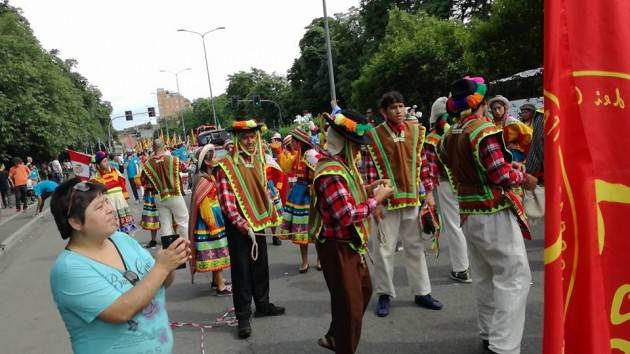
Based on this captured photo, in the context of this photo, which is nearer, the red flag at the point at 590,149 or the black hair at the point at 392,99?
the red flag at the point at 590,149

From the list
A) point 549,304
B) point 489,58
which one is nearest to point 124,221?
point 549,304

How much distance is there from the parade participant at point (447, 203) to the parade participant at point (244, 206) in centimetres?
181

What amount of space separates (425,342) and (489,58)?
16.2m

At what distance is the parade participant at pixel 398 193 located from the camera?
15.8ft

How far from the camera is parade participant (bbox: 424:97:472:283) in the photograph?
556 cm

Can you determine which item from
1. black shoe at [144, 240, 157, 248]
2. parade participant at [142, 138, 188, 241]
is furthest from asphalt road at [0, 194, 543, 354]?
black shoe at [144, 240, 157, 248]

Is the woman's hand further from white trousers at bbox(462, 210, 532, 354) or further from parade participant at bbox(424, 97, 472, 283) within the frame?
parade participant at bbox(424, 97, 472, 283)

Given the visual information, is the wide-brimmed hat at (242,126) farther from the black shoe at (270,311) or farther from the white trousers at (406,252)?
the black shoe at (270,311)

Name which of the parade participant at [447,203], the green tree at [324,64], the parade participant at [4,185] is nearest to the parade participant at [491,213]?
the parade participant at [447,203]

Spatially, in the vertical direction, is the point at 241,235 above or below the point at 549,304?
below

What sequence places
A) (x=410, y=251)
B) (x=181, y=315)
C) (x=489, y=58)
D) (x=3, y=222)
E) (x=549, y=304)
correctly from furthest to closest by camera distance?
1. (x=489, y=58)
2. (x=3, y=222)
3. (x=181, y=315)
4. (x=410, y=251)
5. (x=549, y=304)

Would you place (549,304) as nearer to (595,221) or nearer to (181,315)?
(595,221)

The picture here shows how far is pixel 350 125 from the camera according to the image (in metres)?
3.52

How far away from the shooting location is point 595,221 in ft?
4.23
